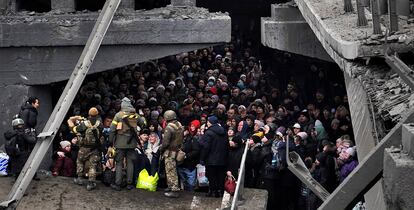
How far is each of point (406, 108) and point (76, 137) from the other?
7566 mm

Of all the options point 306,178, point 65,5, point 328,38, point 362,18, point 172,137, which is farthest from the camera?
point 65,5

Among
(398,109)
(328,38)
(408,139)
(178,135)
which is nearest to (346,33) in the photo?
(328,38)

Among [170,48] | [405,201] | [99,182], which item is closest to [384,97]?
[405,201]

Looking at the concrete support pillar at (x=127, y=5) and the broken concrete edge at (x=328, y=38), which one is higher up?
the broken concrete edge at (x=328, y=38)

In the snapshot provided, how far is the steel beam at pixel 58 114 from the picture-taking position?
11156 mm

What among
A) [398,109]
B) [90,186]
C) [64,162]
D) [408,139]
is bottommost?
[90,186]

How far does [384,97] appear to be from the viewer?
23.3 ft

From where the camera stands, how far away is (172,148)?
12.3 m

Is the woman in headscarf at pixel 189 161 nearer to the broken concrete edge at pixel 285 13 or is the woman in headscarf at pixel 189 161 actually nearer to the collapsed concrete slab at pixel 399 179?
the broken concrete edge at pixel 285 13

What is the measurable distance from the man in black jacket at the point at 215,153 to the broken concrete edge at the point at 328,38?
6.83 ft

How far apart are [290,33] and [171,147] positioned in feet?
13.7

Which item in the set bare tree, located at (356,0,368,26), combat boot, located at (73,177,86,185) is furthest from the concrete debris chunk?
combat boot, located at (73,177,86,185)

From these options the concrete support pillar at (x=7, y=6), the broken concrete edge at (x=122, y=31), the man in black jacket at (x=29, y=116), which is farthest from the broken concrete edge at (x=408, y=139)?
the concrete support pillar at (x=7, y=6)

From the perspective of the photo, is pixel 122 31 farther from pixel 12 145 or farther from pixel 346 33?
pixel 346 33
